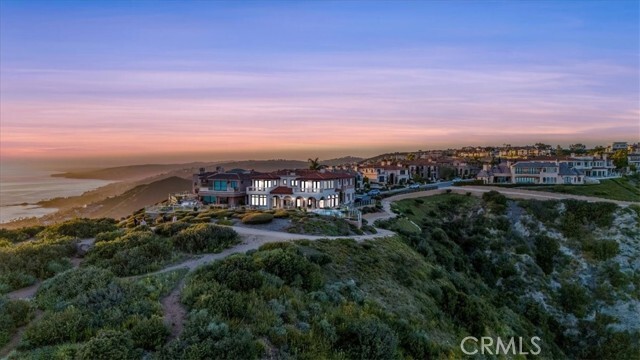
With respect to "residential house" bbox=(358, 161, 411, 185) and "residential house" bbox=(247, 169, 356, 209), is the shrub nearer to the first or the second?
"residential house" bbox=(247, 169, 356, 209)

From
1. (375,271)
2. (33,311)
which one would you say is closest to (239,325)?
(33,311)

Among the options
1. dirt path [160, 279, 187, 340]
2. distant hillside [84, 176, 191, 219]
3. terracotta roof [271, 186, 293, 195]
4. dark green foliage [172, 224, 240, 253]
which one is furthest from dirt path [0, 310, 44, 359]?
distant hillside [84, 176, 191, 219]

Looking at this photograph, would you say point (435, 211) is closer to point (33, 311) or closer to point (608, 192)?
point (608, 192)

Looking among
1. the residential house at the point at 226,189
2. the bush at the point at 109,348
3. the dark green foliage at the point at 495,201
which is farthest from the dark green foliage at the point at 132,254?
the dark green foliage at the point at 495,201

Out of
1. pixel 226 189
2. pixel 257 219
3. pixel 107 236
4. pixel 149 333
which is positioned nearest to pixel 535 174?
pixel 226 189

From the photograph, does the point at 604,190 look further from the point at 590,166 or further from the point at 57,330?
the point at 57,330
